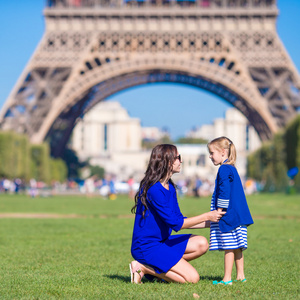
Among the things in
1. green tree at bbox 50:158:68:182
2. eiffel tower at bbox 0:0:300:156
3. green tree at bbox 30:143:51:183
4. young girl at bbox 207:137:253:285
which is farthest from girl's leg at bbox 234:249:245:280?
green tree at bbox 50:158:68:182

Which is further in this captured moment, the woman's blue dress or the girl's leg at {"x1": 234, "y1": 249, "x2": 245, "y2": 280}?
the girl's leg at {"x1": 234, "y1": 249, "x2": 245, "y2": 280}

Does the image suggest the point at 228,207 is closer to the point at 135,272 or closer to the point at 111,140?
the point at 135,272

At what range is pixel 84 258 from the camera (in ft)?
28.8

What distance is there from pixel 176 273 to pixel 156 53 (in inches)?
1492

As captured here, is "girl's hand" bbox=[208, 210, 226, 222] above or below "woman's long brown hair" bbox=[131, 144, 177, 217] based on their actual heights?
below

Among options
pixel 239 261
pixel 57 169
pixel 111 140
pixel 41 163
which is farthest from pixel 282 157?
pixel 111 140

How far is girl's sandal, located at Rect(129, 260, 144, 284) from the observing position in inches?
257

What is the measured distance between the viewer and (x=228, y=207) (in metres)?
6.35

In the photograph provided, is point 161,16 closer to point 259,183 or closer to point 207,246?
point 259,183

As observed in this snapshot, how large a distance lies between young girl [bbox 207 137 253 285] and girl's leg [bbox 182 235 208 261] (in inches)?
9.6

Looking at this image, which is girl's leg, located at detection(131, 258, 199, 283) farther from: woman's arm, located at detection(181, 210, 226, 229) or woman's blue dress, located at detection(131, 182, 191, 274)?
woman's arm, located at detection(181, 210, 226, 229)

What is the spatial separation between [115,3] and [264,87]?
11220mm

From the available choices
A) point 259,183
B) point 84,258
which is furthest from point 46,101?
point 84,258

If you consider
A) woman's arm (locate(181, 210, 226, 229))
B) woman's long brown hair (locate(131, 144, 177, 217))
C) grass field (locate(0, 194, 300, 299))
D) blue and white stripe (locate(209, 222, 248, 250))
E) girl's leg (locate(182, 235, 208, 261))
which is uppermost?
woman's long brown hair (locate(131, 144, 177, 217))
